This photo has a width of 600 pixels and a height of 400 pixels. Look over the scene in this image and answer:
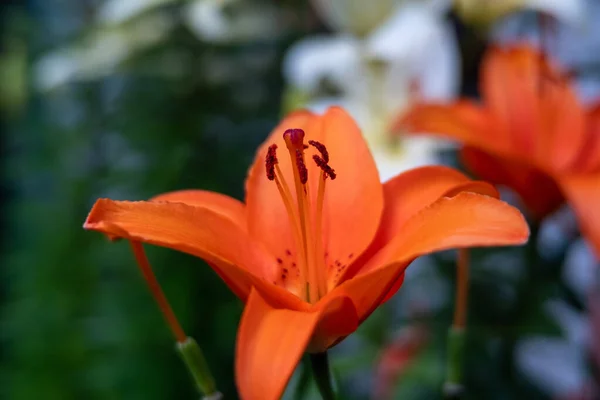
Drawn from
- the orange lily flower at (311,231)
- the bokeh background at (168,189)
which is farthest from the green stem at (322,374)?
the bokeh background at (168,189)

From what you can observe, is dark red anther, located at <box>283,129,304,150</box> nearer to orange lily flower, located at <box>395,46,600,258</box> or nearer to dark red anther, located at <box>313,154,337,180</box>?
dark red anther, located at <box>313,154,337,180</box>

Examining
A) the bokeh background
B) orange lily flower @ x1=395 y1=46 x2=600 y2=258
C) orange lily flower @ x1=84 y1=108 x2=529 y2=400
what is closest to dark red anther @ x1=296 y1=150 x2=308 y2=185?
orange lily flower @ x1=84 y1=108 x2=529 y2=400

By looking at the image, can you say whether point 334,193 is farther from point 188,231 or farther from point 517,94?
point 517,94

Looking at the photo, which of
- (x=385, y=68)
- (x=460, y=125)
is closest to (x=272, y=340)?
(x=460, y=125)

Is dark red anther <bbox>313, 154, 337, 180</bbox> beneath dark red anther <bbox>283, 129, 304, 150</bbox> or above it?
beneath

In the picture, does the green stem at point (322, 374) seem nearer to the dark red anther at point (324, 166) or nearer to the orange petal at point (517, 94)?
the dark red anther at point (324, 166)
